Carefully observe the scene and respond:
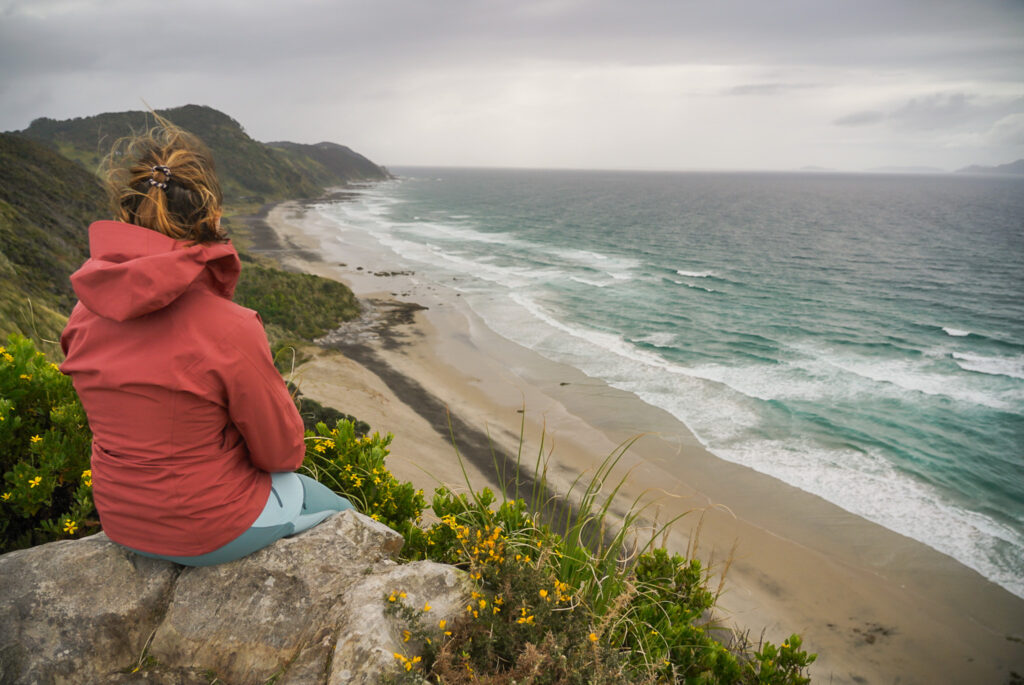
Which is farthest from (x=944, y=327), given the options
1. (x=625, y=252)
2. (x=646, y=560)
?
(x=646, y=560)

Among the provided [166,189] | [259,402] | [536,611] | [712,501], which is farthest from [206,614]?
[712,501]

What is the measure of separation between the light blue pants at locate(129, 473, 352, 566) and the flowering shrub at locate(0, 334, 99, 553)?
1.08 m

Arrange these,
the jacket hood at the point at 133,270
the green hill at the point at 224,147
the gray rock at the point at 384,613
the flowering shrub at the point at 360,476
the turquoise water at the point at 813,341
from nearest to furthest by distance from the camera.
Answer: the jacket hood at the point at 133,270 < the gray rock at the point at 384,613 < the flowering shrub at the point at 360,476 < the turquoise water at the point at 813,341 < the green hill at the point at 224,147

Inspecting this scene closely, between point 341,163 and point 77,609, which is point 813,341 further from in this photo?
point 341,163

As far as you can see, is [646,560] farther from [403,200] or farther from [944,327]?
[403,200]

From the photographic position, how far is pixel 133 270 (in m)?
1.73

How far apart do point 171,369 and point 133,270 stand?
35cm

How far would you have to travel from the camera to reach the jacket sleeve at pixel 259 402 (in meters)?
1.94

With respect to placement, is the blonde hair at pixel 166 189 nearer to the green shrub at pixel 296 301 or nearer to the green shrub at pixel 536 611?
the green shrub at pixel 536 611

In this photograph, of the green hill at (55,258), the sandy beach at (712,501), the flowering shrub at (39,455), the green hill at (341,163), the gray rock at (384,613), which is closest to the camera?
the gray rock at (384,613)

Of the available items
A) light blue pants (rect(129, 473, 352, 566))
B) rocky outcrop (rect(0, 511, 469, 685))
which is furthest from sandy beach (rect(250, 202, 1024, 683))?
rocky outcrop (rect(0, 511, 469, 685))

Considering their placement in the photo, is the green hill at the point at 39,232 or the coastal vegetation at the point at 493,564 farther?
the green hill at the point at 39,232

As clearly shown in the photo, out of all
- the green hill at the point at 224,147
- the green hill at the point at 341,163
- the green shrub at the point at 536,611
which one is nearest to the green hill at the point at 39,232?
the green shrub at the point at 536,611

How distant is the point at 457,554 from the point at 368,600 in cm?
70
